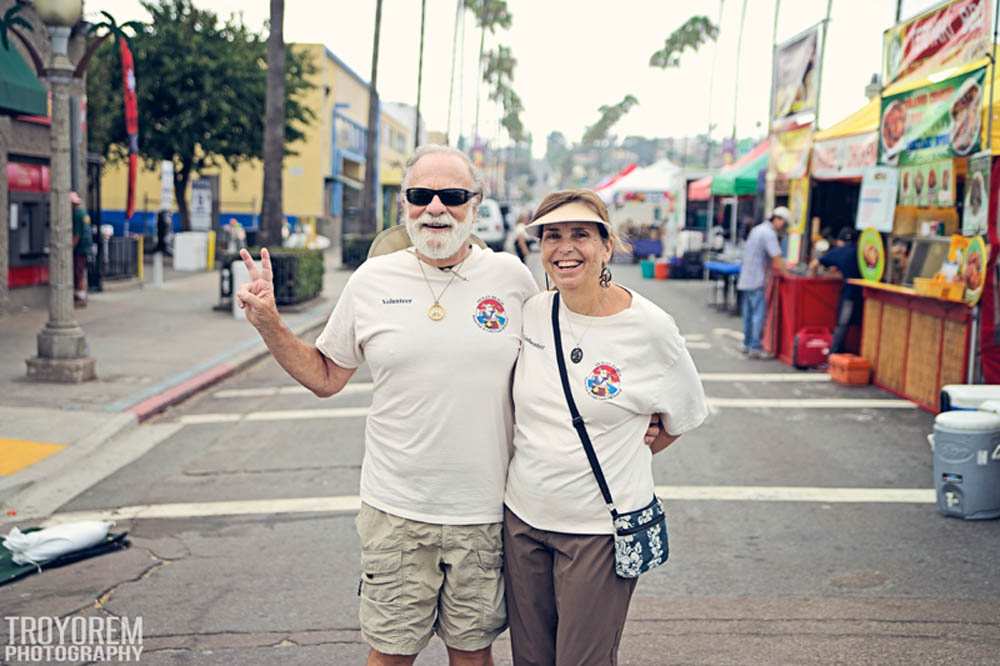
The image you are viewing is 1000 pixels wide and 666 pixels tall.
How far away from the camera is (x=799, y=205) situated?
1562 cm

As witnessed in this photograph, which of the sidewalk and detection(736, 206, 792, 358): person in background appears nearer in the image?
the sidewalk

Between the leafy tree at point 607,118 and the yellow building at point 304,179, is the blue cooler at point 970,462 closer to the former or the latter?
the yellow building at point 304,179

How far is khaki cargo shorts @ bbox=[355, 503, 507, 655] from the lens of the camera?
129 inches

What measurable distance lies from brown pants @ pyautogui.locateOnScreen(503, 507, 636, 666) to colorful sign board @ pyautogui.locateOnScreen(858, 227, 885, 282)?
10.3 metres

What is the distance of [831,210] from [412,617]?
50.6 feet

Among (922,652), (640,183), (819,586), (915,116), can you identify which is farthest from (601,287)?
(640,183)

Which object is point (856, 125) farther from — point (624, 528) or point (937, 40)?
point (624, 528)

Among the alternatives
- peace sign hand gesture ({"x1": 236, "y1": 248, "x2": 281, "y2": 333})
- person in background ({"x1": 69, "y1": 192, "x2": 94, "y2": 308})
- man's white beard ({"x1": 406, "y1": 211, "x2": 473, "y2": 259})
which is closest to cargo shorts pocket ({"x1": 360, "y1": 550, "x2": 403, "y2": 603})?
peace sign hand gesture ({"x1": 236, "y1": 248, "x2": 281, "y2": 333})

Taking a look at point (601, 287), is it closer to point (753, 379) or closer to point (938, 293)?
point (938, 293)

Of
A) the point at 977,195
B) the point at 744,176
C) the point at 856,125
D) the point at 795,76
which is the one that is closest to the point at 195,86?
the point at 744,176

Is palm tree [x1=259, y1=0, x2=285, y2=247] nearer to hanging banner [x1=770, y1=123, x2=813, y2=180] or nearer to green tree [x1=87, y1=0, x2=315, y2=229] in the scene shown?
hanging banner [x1=770, y1=123, x2=813, y2=180]

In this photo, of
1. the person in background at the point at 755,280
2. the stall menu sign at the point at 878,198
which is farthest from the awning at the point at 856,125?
the person in background at the point at 755,280

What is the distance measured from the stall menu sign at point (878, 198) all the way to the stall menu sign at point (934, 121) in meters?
0.32

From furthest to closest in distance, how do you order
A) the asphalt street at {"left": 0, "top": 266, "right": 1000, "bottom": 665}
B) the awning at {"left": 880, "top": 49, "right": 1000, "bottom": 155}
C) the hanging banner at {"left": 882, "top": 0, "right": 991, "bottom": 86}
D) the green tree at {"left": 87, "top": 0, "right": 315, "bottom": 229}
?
1. the green tree at {"left": 87, "top": 0, "right": 315, "bottom": 229}
2. the hanging banner at {"left": 882, "top": 0, "right": 991, "bottom": 86}
3. the awning at {"left": 880, "top": 49, "right": 1000, "bottom": 155}
4. the asphalt street at {"left": 0, "top": 266, "right": 1000, "bottom": 665}
